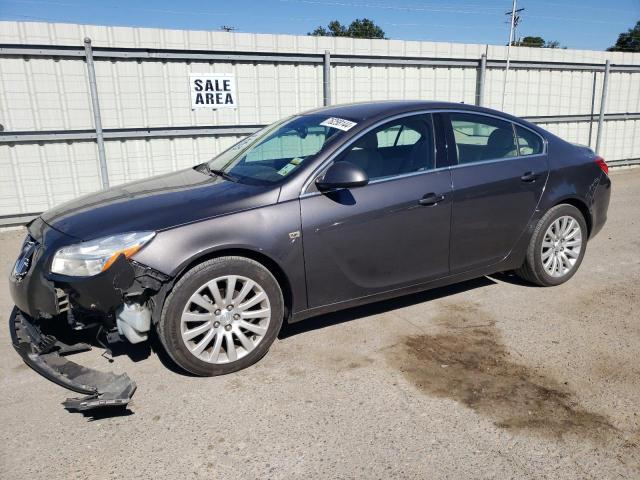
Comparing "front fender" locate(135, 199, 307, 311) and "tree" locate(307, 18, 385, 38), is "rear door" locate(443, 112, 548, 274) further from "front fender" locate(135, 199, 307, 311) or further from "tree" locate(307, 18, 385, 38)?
"tree" locate(307, 18, 385, 38)

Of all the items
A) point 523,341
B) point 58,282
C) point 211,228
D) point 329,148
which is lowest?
point 523,341

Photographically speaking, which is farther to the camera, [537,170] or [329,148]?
[537,170]

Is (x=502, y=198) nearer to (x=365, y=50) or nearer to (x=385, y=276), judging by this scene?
(x=385, y=276)

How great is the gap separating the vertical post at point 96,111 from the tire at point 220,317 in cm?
513

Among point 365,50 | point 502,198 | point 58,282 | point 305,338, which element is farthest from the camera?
point 365,50

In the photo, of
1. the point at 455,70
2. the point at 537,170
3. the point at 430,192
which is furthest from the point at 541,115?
the point at 430,192

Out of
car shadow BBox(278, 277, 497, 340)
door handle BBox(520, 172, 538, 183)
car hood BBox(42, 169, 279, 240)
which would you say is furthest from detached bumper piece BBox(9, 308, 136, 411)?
door handle BBox(520, 172, 538, 183)

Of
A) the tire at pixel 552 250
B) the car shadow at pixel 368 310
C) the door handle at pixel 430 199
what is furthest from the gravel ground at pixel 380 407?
the door handle at pixel 430 199

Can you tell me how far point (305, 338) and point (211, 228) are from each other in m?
1.23

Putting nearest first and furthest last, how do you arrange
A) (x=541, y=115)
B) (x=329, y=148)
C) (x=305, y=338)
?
(x=329, y=148)
(x=305, y=338)
(x=541, y=115)

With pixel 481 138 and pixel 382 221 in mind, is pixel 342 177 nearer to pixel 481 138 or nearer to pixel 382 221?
pixel 382 221

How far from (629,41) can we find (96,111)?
74.2 metres

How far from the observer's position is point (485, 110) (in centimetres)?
456

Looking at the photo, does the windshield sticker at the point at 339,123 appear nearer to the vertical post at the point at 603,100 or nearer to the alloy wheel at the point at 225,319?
the alloy wheel at the point at 225,319
